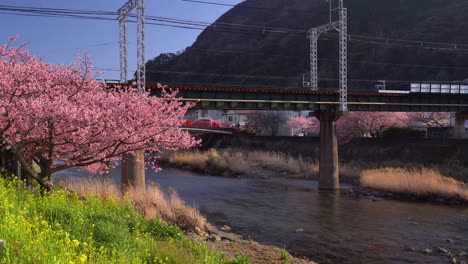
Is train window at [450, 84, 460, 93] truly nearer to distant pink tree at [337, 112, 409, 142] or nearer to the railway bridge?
the railway bridge

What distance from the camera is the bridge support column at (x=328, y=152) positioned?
43469 mm

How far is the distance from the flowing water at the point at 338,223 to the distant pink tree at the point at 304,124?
4674 cm

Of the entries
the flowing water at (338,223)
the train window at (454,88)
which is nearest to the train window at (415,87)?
the train window at (454,88)

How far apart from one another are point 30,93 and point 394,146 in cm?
4964

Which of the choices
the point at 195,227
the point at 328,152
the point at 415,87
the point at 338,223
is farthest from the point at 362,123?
the point at 195,227

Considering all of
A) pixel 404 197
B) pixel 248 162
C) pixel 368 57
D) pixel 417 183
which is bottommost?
pixel 404 197

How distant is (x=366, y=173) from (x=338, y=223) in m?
20.0

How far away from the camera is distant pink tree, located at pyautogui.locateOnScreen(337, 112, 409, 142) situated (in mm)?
66250

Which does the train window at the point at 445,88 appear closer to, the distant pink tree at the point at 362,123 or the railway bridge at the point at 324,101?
the railway bridge at the point at 324,101

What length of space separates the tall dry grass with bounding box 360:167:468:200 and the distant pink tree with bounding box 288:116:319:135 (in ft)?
147

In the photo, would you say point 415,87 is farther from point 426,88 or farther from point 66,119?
point 66,119

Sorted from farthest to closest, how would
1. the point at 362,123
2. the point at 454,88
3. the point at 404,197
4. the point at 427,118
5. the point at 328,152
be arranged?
the point at 427,118 → the point at 362,123 → the point at 454,88 → the point at 328,152 → the point at 404,197

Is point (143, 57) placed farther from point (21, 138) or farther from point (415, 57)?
point (415, 57)

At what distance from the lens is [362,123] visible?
67.2 metres
